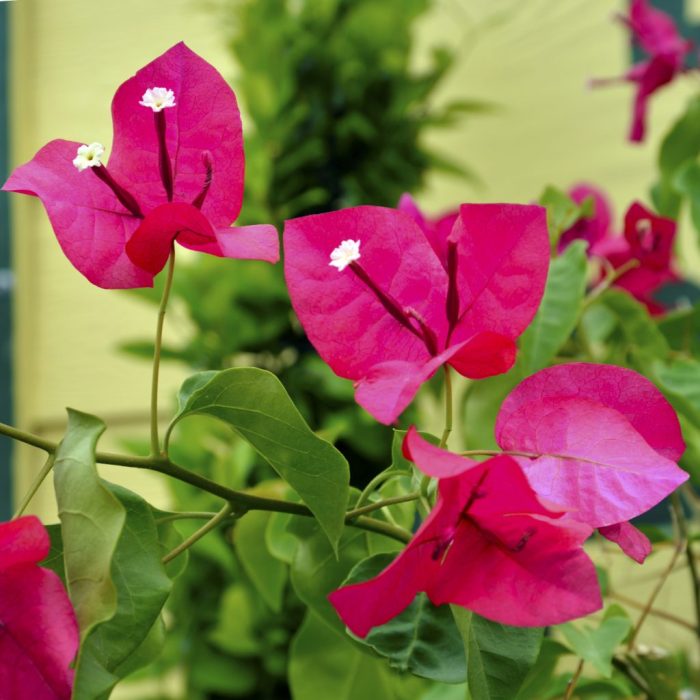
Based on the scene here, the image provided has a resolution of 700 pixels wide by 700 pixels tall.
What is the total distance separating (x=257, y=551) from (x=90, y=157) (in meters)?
0.24

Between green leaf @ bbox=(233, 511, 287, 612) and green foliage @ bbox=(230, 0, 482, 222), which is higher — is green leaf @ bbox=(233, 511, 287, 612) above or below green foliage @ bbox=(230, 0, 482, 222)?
below

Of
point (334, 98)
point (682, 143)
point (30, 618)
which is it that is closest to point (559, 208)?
point (682, 143)

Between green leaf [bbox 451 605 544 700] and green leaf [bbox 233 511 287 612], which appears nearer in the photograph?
green leaf [bbox 451 605 544 700]

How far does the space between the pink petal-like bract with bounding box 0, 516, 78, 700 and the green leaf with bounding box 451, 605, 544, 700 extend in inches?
4.4

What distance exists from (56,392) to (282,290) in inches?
22.6

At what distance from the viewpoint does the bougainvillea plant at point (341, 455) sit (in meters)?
0.25

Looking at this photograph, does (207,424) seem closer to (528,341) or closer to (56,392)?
(56,392)

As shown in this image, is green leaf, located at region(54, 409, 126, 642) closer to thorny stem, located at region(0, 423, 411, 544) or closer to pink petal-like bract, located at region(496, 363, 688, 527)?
thorny stem, located at region(0, 423, 411, 544)

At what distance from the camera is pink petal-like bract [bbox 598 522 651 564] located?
0.28 meters

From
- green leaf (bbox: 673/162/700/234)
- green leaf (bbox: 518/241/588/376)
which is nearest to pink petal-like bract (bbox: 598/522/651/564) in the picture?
green leaf (bbox: 518/241/588/376)

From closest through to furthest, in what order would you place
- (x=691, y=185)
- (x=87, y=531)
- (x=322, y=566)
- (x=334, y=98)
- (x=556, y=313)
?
(x=87, y=531), (x=322, y=566), (x=556, y=313), (x=691, y=185), (x=334, y=98)

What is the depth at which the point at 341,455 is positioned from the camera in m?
0.29

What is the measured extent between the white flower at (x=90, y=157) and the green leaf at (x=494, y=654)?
17cm

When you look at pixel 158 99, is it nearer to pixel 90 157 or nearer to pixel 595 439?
pixel 90 157
